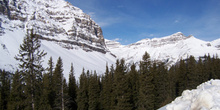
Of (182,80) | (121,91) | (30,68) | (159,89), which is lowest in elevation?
(159,89)

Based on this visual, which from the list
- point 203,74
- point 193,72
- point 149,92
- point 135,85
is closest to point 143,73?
point 149,92

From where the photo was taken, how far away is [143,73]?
26.9m

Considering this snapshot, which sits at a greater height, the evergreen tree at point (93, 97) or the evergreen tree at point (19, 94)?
the evergreen tree at point (19, 94)

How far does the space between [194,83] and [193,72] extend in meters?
3.57

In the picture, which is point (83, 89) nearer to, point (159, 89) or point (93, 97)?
point (93, 97)

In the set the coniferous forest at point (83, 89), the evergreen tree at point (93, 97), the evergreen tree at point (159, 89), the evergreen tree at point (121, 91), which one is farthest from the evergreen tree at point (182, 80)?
the evergreen tree at point (121, 91)

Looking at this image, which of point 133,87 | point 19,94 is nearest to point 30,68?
point 19,94

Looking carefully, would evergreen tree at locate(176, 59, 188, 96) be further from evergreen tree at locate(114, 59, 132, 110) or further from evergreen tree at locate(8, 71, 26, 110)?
evergreen tree at locate(8, 71, 26, 110)

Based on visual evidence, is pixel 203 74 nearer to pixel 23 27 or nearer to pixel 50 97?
pixel 50 97

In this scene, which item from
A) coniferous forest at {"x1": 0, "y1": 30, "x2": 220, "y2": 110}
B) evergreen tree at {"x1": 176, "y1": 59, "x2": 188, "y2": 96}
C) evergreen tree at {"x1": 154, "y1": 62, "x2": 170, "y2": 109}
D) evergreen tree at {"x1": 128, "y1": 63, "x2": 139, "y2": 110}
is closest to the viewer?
coniferous forest at {"x1": 0, "y1": 30, "x2": 220, "y2": 110}

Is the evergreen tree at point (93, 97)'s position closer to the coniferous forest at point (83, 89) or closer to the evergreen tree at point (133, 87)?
the coniferous forest at point (83, 89)

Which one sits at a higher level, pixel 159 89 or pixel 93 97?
pixel 159 89

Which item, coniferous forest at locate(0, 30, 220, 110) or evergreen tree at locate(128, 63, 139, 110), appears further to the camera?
evergreen tree at locate(128, 63, 139, 110)

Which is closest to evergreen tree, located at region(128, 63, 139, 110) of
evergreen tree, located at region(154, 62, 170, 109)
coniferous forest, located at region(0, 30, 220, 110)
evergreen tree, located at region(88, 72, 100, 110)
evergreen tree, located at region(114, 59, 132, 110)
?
coniferous forest, located at region(0, 30, 220, 110)
